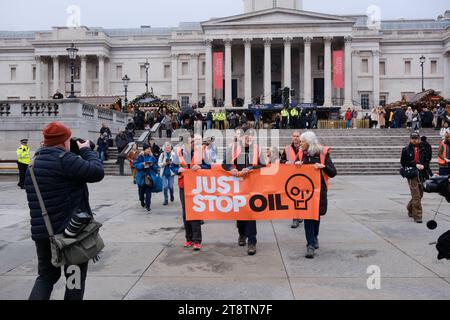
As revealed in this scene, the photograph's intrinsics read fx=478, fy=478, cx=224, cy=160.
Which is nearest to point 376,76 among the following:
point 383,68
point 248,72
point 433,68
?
point 383,68

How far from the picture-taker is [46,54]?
76.0m

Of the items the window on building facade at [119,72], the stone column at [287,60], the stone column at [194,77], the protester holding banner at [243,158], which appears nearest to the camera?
the protester holding banner at [243,158]

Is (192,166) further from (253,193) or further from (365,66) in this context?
(365,66)

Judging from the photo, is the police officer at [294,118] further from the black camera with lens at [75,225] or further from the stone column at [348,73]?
the black camera with lens at [75,225]

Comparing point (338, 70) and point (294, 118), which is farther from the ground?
point (338, 70)

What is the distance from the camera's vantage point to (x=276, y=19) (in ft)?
219

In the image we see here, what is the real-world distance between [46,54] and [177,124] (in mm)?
46161

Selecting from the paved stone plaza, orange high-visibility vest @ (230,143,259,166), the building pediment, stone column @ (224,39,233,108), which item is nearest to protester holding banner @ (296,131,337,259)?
the paved stone plaza

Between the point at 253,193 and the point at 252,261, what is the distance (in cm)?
136

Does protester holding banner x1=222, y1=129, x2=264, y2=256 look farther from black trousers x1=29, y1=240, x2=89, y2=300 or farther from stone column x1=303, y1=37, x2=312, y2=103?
stone column x1=303, y1=37, x2=312, y2=103

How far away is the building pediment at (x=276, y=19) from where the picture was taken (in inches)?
2598

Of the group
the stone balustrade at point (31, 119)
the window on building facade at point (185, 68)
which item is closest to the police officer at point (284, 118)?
the stone balustrade at point (31, 119)

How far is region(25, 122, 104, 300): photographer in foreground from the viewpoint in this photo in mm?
4418

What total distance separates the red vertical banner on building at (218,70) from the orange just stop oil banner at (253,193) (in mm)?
56577
